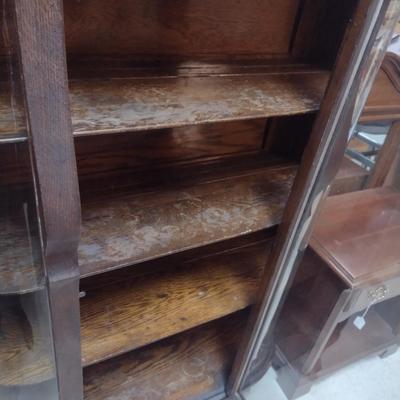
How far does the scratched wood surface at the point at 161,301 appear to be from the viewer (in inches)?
33.8

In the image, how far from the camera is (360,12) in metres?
0.59

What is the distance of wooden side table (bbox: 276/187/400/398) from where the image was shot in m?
1.11

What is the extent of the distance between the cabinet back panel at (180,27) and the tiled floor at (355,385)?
1065 millimetres

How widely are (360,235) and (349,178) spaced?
26 centimetres

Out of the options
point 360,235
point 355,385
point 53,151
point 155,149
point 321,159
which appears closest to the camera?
point 53,151

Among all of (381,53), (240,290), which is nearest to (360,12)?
(381,53)

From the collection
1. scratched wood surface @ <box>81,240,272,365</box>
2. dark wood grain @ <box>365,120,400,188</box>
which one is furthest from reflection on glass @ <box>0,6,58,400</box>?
dark wood grain @ <box>365,120,400,188</box>

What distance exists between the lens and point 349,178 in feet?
4.48

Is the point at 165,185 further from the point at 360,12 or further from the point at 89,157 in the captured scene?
the point at 360,12

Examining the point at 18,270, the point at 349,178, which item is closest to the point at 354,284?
the point at 349,178

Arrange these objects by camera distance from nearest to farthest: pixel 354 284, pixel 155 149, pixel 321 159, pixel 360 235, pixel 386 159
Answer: pixel 321 159 < pixel 155 149 < pixel 354 284 < pixel 360 235 < pixel 386 159

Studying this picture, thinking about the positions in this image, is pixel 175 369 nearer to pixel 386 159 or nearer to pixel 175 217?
pixel 175 217

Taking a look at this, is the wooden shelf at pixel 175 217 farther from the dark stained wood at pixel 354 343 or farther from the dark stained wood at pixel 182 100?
the dark stained wood at pixel 354 343

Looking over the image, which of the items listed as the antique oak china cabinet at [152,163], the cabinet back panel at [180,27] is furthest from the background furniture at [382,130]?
the cabinet back panel at [180,27]
